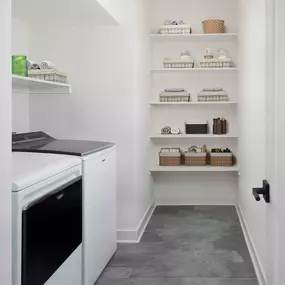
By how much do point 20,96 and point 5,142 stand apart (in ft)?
8.30

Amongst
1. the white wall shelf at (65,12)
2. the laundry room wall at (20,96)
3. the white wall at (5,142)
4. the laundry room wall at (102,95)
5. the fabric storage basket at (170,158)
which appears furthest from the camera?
the fabric storage basket at (170,158)

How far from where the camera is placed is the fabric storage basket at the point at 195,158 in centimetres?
514

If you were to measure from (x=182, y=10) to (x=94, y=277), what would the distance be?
139 inches

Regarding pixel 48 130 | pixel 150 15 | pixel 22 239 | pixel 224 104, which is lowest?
pixel 22 239

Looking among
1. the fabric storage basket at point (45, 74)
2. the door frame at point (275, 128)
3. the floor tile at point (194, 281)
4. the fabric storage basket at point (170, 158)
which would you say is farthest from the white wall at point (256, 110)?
the fabric storage basket at point (45, 74)

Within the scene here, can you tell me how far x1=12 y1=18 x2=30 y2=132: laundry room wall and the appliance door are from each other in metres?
1.44

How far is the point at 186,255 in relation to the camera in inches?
140

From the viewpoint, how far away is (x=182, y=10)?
211 inches

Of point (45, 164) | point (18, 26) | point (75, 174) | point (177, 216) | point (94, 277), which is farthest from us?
point (177, 216)

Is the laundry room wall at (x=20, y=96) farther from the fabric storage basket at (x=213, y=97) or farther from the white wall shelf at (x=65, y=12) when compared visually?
the fabric storage basket at (x=213, y=97)

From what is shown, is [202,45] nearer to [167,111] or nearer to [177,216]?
[167,111]

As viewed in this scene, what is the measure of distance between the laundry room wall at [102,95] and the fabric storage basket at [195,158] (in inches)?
46.8

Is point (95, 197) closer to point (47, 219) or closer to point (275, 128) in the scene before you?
point (47, 219)

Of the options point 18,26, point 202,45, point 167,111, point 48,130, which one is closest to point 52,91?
point 48,130
